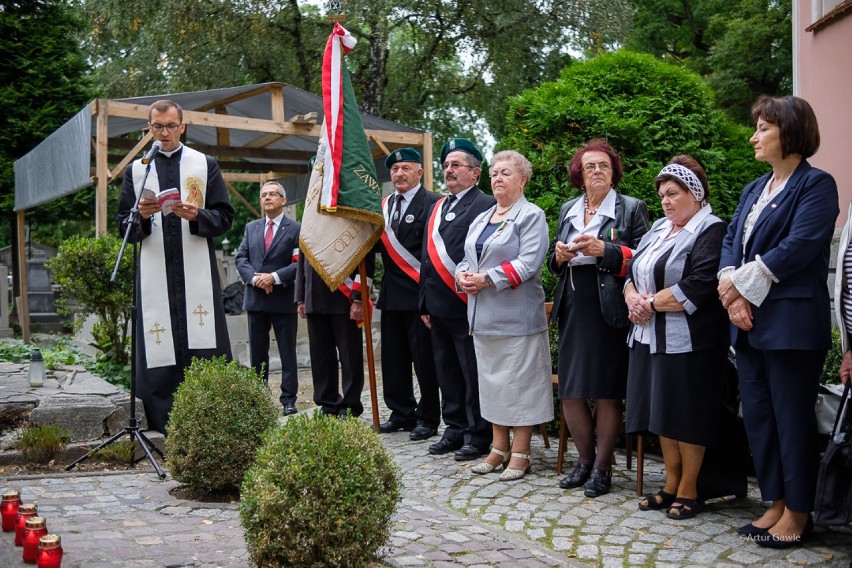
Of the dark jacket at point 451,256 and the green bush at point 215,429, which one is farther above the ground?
the dark jacket at point 451,256

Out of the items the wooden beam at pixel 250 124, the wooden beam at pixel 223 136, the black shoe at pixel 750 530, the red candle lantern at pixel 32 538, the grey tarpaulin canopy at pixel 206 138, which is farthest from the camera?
the wooden beam at pixel 223 136

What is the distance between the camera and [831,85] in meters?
10.0

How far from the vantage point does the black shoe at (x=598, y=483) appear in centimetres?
515

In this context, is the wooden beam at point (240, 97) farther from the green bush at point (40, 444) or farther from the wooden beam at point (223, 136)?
the green bush at point (40, 444)

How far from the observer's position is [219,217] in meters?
6.38

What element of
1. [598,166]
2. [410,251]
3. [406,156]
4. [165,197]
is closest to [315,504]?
[598,166]

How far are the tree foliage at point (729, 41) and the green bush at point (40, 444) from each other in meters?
14.5

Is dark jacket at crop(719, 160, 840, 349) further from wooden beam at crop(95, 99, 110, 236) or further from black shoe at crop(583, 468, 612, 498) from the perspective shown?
wooden beam at crop(95, 99, 110, 236)

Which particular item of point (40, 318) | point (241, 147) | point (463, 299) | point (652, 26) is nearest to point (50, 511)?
point (463, 299)

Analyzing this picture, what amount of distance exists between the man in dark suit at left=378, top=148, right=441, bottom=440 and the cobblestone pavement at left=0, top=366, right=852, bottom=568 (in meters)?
1.41

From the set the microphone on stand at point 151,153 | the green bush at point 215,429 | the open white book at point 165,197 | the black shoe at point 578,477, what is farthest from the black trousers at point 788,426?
the microphone on stand at point 151,153

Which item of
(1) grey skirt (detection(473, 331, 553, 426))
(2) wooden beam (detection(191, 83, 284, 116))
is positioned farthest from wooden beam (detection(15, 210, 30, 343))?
(1) grey skirt (detection(473, 331, 553, 426))

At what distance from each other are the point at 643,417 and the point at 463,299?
1744 mm

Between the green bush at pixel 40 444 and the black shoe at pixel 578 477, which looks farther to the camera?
the green bush at pixel 40 444
